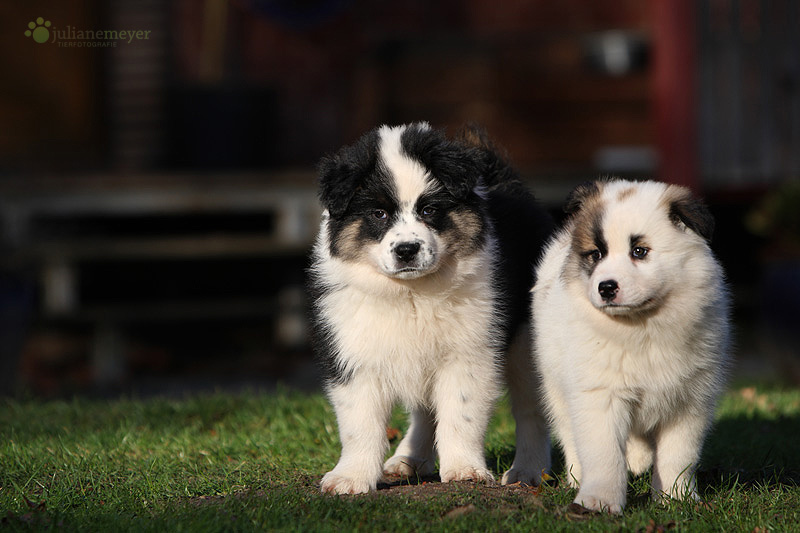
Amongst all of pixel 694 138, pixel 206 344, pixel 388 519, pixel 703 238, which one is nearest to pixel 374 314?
A: pixel 388 519

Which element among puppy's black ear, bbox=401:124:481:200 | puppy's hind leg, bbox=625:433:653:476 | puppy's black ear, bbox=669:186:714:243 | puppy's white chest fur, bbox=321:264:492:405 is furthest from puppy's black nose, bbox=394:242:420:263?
puppy's hind leg, bbox=625:433:653:476

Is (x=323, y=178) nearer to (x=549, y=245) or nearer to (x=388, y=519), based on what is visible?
(x=549, y=245)

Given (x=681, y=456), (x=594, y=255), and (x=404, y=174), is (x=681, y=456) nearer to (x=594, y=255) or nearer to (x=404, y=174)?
(x=594, y=255)

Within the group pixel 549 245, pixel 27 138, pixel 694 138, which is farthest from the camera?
pixel 27 138

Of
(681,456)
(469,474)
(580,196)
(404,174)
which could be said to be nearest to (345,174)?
(404,174)

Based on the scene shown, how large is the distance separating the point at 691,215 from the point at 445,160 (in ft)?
3.32

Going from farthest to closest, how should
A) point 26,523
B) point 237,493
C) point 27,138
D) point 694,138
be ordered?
point 27,138 → point 694,138 → point 237,493 → point 26,523

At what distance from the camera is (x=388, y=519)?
3.57m

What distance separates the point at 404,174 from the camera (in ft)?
13.3

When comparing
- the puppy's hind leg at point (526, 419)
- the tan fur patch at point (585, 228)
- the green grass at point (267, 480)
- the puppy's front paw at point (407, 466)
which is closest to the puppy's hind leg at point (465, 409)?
the green grass at point (267, 480)

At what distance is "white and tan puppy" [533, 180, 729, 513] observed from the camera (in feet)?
12.1

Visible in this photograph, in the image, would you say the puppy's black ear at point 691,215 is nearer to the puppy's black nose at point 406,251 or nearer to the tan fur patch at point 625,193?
the tan fur patch at point 625,193

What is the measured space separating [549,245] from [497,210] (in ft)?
1.01

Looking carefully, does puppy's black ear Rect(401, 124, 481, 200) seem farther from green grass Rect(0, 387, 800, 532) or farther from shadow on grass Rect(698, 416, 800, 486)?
shadow on grass Rect(698, 416, 800, 486)
